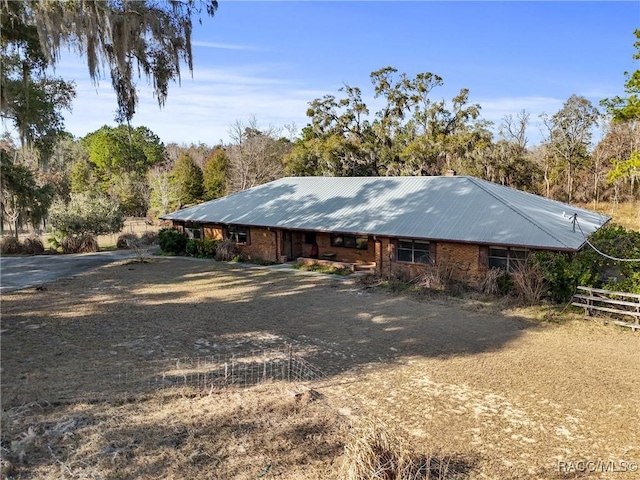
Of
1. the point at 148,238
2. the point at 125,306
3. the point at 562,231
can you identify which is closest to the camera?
the point at 125,306

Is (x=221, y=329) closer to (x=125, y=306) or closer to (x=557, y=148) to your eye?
(x=125, y=306)

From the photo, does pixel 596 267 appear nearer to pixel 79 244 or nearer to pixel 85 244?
pixel 85 244

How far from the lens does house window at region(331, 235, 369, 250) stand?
2114cm

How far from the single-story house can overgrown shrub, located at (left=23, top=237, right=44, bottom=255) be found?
9098mm

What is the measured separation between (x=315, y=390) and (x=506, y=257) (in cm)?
1043

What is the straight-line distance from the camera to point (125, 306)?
14.7 meters

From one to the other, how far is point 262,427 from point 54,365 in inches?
212

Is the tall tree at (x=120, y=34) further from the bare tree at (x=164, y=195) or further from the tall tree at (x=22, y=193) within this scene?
the bare tree at (x=164, y=195)

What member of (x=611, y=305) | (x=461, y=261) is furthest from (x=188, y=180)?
(x=611, y=305)

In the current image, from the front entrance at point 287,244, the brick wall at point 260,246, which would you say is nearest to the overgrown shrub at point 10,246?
the brick wall at point 260,246

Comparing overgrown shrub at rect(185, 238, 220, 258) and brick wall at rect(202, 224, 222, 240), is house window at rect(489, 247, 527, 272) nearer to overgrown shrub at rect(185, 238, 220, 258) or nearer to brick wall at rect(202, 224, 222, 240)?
overgrown shrub at rect(185, 238, 220, 258)

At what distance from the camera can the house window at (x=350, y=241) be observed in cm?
2114

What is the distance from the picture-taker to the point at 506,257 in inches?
635

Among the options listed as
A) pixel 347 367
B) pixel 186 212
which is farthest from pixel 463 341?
pixel 186 212
